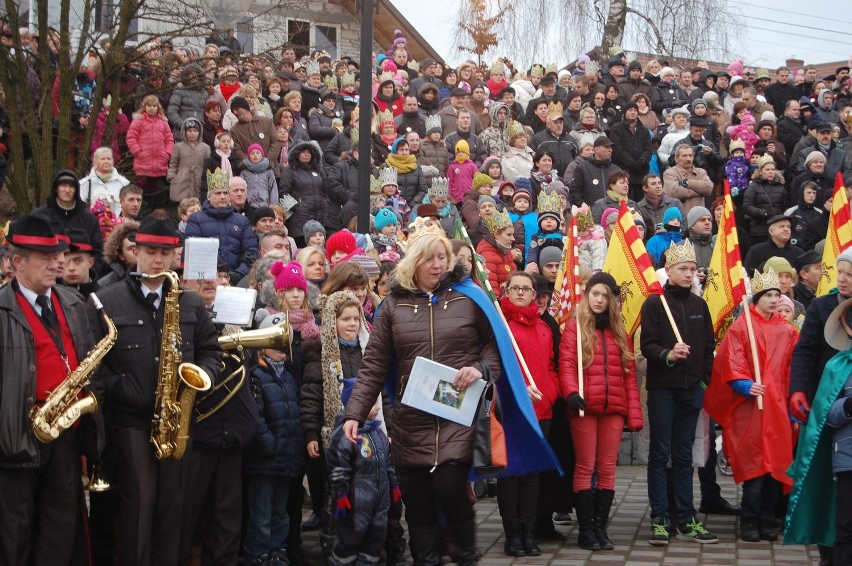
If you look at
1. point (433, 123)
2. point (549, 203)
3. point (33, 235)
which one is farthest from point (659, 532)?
point (433, 123)

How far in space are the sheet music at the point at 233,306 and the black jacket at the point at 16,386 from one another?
1.52 meters

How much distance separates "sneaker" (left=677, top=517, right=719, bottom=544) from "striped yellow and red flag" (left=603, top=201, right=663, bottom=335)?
1695 millimetres

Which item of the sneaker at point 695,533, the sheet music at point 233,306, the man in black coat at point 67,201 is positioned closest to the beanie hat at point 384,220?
the man in black coat at point 67,201

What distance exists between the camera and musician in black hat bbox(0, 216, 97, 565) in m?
6.23

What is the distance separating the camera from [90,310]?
695cm

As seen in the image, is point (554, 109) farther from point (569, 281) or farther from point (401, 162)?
point (569, 281)

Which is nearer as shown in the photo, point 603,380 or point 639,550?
point 639,550

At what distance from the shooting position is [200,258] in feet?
25.0

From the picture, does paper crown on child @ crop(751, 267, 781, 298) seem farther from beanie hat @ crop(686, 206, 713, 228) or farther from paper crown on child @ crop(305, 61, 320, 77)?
paper crown on child @ crop(305, 61, 320, 77)

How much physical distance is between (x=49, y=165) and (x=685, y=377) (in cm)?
639

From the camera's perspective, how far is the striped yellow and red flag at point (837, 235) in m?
10.2

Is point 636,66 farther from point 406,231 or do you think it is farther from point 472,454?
point 472,454

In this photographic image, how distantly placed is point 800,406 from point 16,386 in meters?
4.48

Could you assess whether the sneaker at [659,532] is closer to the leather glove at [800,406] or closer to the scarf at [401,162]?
the leather glove at [800,406]
